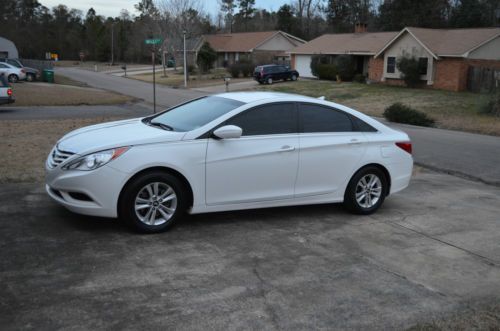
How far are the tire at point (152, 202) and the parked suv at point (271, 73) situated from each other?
40.3m

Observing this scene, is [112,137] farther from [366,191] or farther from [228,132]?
[366,191]

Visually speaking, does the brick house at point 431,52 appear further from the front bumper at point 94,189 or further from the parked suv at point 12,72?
A: the front bumper at point 94,189

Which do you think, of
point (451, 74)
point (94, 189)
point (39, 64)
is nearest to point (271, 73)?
point (451, 74)

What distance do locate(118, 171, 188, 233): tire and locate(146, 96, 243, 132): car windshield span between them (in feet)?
2.38

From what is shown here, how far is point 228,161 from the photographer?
5992 millimetres

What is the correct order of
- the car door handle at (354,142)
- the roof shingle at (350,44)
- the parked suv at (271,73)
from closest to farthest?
the car door handle at (354,142), the roof shingle at (350,44), the parked suv at (271,73)

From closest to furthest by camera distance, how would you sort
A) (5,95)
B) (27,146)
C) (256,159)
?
(256,159) < (27,146) < (5,95)

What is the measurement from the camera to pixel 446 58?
37.1 metres

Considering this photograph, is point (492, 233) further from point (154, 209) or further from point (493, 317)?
point (154, 209)

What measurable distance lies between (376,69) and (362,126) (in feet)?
126

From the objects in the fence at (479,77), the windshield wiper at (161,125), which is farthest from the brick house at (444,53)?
the windshield wiper at (161,125)

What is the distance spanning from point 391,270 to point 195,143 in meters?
2.43

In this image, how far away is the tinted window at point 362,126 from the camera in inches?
276

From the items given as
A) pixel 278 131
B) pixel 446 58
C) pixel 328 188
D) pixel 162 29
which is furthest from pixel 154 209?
pixel 162 29
